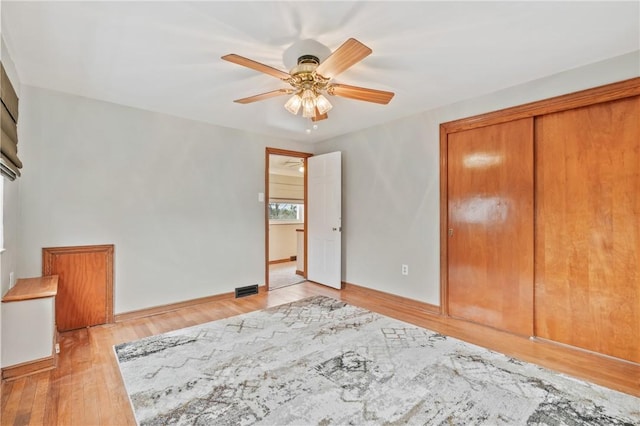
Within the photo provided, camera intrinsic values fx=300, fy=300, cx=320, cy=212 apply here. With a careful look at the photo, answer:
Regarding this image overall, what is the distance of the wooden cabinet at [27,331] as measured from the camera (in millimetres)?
2025

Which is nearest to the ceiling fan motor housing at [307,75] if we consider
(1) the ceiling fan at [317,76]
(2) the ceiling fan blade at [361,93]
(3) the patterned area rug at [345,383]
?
(1) the ceiling fan at [317,76]

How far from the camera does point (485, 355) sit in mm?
2342

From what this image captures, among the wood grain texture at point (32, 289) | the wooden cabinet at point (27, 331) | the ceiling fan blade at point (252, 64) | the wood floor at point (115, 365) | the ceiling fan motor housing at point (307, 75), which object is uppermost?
the ceiling fan motor housing at point (307, 75)

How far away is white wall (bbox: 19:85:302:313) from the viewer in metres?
2.75

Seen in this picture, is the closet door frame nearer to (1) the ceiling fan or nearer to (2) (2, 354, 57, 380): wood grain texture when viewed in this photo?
(1) the ceiling fan

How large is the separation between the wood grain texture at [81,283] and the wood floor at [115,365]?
0.44 ft

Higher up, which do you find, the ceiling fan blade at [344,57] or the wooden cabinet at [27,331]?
the ceiling fan blade at [344,57]

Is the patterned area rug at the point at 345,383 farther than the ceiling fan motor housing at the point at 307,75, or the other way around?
the ceiling fan motor housing at the point at 307,75

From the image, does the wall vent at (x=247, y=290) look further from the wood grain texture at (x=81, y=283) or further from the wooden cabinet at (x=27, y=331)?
the wooden cabinet at (x=27, y=331)

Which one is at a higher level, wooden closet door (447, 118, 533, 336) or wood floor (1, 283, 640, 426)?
wooden closet door (447, 118, 533, 336)

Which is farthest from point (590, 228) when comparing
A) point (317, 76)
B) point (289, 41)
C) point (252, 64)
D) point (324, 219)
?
point (324, 219)

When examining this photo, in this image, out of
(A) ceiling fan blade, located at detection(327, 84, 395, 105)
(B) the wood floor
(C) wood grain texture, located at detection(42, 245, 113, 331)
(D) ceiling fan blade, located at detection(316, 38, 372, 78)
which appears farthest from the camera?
(C) wood grain texture, located at detection(42, 245, 113, 331)

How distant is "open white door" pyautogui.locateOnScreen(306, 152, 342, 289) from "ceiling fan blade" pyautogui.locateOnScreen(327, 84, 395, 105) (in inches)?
77.3

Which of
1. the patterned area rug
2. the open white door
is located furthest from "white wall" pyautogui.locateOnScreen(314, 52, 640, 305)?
the patterned area rug
